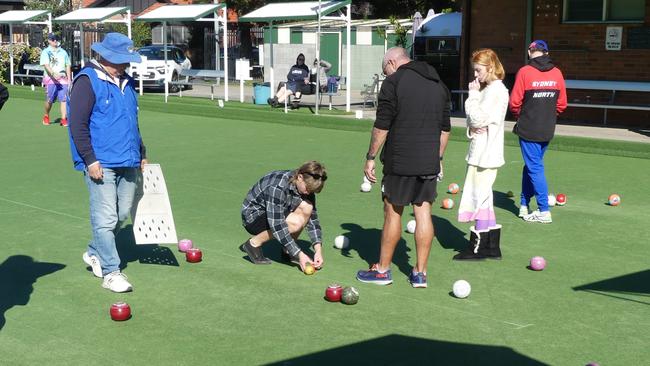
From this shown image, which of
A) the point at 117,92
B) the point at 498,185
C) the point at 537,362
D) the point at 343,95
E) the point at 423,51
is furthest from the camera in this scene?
the point at 343,95

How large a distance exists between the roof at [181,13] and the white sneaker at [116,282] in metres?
16.7

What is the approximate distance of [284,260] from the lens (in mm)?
7805

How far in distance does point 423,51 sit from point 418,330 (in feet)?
58.9

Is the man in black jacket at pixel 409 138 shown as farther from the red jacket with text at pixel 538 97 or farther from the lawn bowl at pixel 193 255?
the red jacket with text at pixel 538 97

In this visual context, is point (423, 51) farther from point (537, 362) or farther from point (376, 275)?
point (537, 362)

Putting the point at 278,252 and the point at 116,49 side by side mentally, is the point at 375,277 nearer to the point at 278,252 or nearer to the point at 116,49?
the point at 278,252

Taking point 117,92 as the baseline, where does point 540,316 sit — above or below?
below

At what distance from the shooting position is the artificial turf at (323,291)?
5.62 m

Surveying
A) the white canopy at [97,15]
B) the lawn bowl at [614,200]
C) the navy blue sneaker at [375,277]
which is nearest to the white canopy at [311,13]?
the white canopy at [97,15]

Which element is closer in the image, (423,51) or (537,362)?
(537,362)

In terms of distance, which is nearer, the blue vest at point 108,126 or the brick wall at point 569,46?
the blue vest at point 108,126

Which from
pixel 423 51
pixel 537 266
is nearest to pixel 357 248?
pixel 537 266

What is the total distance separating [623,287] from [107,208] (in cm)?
404

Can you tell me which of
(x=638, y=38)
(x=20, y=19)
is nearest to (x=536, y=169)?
(x=638, y=38)
